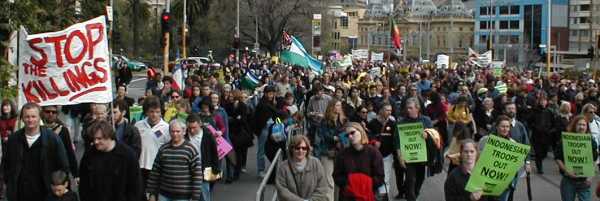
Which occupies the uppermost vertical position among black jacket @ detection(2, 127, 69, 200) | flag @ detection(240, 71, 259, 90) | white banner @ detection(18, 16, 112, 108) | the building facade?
the building facade

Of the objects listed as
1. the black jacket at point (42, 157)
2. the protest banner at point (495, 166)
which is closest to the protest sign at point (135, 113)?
the black jacket at point (42, 157)

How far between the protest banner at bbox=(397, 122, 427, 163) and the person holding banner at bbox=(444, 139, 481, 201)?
143 inches

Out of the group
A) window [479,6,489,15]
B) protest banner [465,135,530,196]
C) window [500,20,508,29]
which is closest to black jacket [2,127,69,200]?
protest banner [465,135,530,196]

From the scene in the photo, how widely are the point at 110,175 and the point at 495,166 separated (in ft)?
10.4

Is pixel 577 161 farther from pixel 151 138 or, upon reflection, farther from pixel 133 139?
pixel 133 139

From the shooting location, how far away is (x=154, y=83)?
21562mm

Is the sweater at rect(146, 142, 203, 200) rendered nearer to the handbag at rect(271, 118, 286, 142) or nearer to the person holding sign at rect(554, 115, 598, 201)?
the person holding sign at rect(554, 115, 598, 201)

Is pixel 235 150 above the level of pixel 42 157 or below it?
below

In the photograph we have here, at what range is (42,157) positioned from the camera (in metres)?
8.41

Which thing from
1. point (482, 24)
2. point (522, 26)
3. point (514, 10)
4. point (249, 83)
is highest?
point (514, 10)

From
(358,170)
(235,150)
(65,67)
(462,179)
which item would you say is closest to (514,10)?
(235,150)

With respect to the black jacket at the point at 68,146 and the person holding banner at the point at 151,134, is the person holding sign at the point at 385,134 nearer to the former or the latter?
the person holding banner at the point at 151,134

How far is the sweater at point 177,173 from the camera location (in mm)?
8641

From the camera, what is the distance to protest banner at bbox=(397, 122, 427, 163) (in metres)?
11.6
